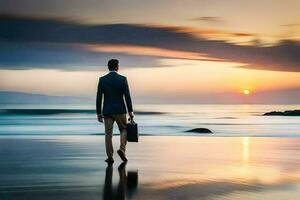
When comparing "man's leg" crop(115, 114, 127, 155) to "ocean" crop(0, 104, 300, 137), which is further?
"ocean" crop(0, 104, 300, 137)

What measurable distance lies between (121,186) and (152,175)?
139cm

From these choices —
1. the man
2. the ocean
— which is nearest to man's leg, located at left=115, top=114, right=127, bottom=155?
the man

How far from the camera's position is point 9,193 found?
23.4 ft

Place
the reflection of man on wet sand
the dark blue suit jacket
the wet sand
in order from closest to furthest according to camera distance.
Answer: the reflection of man on wet sand → the wet sand → the dark blue suit jacket

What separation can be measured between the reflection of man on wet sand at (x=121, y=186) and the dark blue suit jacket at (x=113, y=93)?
5.36ft

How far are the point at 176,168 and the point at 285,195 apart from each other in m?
3.40

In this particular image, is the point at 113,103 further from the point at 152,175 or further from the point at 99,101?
the point at 152,175

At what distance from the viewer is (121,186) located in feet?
25.9

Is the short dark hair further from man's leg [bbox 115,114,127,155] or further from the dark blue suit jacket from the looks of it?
man's leg [bbox 115,114,127,155]

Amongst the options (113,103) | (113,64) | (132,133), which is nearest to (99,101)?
(113,103)

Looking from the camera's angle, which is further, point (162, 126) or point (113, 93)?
point (162, 126)

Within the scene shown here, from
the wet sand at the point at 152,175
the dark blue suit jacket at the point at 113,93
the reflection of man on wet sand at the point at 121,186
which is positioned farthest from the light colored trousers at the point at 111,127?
the reflection of man on wet sand at the point at 121,186

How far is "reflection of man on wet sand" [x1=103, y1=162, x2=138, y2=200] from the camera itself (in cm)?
702

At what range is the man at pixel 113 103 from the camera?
11.4 metres
